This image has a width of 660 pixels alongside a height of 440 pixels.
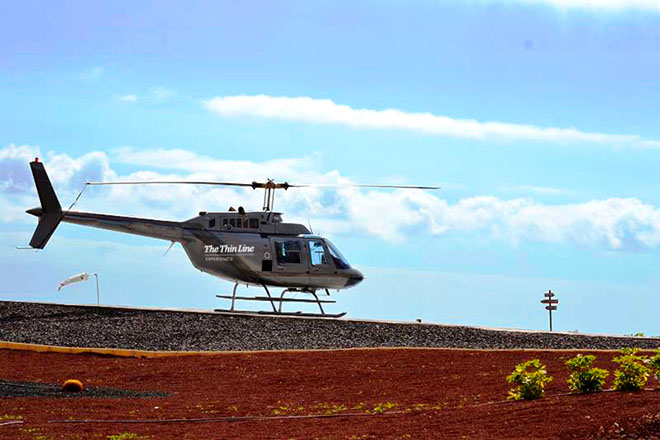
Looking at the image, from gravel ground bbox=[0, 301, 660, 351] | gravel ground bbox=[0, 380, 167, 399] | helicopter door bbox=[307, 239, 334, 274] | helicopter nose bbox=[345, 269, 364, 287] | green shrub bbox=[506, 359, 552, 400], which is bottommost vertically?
gravel ground bbox=[0, 380, 167, 399]

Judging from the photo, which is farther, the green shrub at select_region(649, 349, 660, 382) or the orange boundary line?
the orange boundary line

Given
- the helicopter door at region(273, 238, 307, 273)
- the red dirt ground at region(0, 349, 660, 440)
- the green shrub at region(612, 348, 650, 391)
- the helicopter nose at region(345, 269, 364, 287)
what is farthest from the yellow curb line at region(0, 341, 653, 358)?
the helicopter nose at region(345, 269, 364, 287)

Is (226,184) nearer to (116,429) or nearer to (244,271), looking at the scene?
(244,271)

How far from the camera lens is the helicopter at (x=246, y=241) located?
26.0m

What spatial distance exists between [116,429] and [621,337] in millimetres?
12447

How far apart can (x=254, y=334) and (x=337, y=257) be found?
6.16 m

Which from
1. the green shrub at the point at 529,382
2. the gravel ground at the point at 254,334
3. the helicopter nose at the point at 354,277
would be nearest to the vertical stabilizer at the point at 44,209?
the gravel ground at the point at 254,334

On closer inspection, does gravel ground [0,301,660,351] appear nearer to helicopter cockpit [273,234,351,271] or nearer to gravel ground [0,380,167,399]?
helicopter cockpit [273,234,351,271]

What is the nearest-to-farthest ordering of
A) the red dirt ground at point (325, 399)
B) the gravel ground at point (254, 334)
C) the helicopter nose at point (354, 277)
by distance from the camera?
the red dirt ground at point (325, 399) < the gravel ground at point (254, 334) < the helicopter nose at point (354, 277)

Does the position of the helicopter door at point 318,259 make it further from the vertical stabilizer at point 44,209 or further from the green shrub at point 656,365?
the green shrub at point 656,365

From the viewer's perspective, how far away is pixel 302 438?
10539 millimetres

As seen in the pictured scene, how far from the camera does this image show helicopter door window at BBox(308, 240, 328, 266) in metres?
26.0

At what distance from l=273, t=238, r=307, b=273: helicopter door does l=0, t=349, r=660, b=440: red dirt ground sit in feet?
25.3


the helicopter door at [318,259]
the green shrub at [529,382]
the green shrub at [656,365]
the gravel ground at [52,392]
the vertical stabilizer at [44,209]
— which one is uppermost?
the vertical stabilizer at [44,209]
